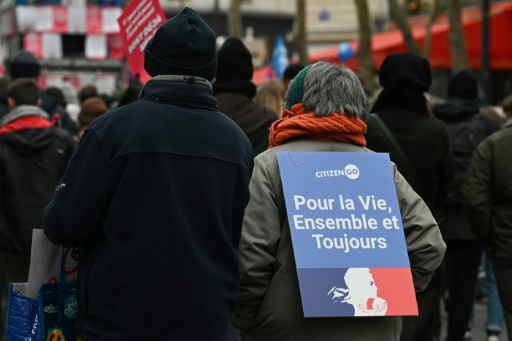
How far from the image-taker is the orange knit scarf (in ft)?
14.9

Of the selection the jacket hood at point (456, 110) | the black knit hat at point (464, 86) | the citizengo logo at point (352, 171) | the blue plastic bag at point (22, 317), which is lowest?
the jacket hood at point (456, 110)

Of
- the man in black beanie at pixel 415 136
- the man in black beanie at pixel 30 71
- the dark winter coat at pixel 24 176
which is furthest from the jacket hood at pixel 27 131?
the man in black beanie at pixel 30 71

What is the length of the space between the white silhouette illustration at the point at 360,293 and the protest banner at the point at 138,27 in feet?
11.3

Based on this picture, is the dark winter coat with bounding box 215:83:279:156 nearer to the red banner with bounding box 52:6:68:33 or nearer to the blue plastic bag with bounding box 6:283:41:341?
the blue plastic bag with bounding box 6:283:41:341

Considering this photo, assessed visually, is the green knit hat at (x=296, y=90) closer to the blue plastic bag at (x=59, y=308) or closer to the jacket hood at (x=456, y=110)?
the blue plastic bag at (x=59, y=308)

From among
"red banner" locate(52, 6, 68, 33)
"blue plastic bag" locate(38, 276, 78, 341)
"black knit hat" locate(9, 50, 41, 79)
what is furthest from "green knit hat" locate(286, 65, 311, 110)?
"red banner" locate(52, 6, 68, 33)

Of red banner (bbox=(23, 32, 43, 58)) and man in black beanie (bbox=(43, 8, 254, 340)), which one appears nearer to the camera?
man in black beanie (bbox=(43, 8, 254, 340))

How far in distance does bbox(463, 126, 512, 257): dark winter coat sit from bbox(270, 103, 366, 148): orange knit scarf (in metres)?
2.57

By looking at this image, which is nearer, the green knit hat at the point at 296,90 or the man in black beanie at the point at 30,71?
the green knit hat at the point at 296,90

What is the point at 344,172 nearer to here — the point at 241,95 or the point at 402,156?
the point at 402,156

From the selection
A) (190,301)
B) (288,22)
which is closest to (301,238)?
(190,301)

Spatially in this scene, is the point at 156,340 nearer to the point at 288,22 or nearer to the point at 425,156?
the point at 425,156

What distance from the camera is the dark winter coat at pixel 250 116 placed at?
7.06m

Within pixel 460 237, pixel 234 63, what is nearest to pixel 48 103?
pixel 234 63
